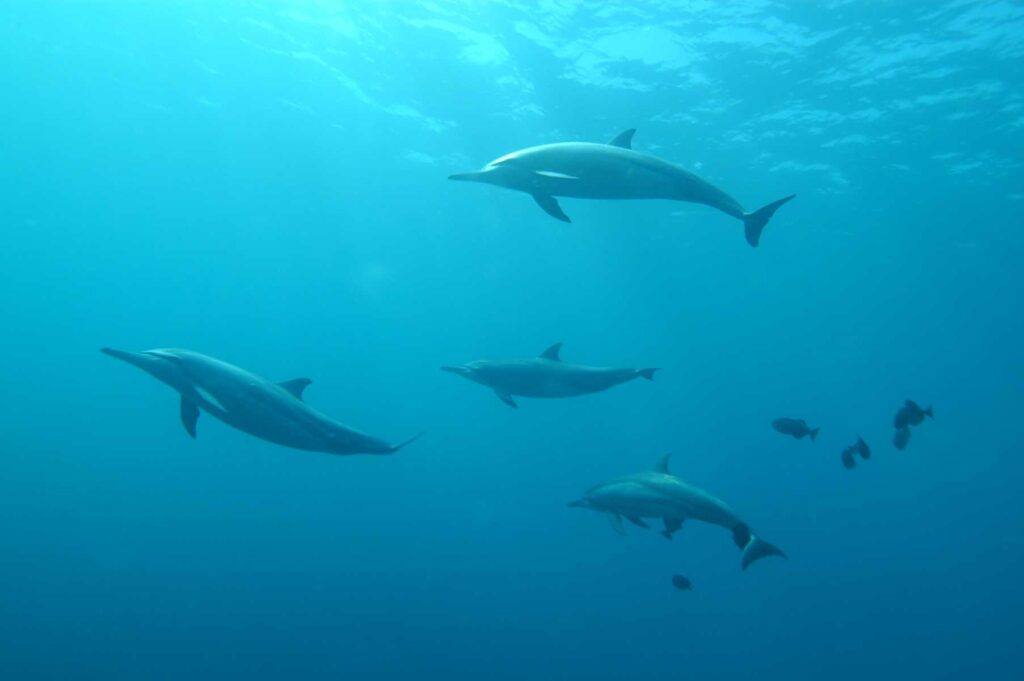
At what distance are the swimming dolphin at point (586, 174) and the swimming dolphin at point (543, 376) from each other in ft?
8.59

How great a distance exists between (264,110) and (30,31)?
8.62m

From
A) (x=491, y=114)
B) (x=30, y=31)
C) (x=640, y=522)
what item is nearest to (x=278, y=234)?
(x=30, y=31)

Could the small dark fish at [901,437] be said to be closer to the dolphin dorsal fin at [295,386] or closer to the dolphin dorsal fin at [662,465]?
the dolphin dorsal fin at [662,465]

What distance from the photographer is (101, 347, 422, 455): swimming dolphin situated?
17.1 ft

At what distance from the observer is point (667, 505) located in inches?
291

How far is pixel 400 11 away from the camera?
66.5 feet

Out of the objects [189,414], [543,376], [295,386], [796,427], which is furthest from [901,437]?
[189,414]

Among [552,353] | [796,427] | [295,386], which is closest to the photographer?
[295,386]

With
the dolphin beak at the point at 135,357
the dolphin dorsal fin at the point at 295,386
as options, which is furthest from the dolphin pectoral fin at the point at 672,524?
the dolphin beak at the point at 135,357

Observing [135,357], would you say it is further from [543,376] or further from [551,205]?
[543,376]

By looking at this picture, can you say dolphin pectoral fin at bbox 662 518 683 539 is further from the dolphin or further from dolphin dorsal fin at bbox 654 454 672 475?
dolphin dorsal fin at bbox 654 454 672 475

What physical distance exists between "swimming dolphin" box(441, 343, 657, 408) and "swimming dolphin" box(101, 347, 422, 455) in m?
2.75

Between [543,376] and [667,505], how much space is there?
1.95 metres

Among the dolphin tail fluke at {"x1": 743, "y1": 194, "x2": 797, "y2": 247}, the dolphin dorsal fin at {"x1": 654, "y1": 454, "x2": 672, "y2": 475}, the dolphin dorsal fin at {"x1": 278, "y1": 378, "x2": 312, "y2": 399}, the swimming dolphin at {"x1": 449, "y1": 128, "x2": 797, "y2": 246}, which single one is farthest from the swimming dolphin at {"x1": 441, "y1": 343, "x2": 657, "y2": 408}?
the swimming dolphin at {"x1": 449, "y1": 128, "x2": 797, "y2": 246}
